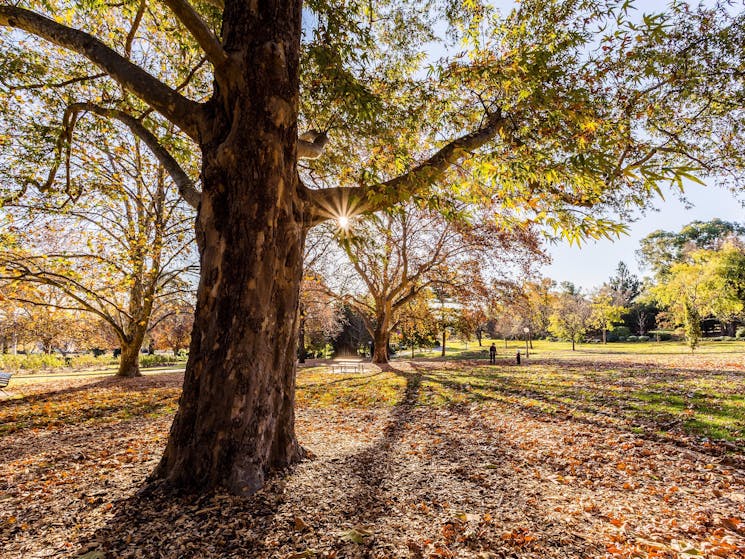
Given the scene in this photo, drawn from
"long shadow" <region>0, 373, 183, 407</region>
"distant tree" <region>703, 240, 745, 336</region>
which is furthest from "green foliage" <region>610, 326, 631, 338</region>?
"long shadow" <region>0, 373, 183, 407</region>

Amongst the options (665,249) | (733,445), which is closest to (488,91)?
(733,445)

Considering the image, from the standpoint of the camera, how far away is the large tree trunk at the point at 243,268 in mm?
3348

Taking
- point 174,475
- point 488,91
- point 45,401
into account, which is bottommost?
point 45,401

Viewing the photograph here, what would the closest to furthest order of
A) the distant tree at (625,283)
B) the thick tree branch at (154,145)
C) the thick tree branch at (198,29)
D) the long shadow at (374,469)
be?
the long shadow at (374,469) → the thick tree branch at (198,29) → the thick tree branch at (154,145) → the distant tree at (625,283)

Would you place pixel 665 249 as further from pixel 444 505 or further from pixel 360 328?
pixel 444 505

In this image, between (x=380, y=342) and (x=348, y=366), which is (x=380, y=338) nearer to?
(x=380, y=342)

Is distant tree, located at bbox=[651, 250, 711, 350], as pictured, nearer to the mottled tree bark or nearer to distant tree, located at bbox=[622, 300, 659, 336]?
the mottled tree bark

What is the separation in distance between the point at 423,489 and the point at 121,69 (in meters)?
5.66

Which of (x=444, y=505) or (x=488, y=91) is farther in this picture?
(x=488, y=91)

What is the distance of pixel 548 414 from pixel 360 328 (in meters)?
33.5

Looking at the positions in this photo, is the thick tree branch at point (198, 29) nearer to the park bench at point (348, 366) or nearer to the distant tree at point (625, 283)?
the park bench at point (348, 366)

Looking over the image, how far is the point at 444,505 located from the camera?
3.28 meters

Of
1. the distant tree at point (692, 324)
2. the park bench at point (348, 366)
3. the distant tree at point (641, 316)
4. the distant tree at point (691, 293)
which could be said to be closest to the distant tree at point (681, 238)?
the distant tree at point (641, 316)

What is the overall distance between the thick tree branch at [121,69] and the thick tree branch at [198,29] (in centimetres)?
63
